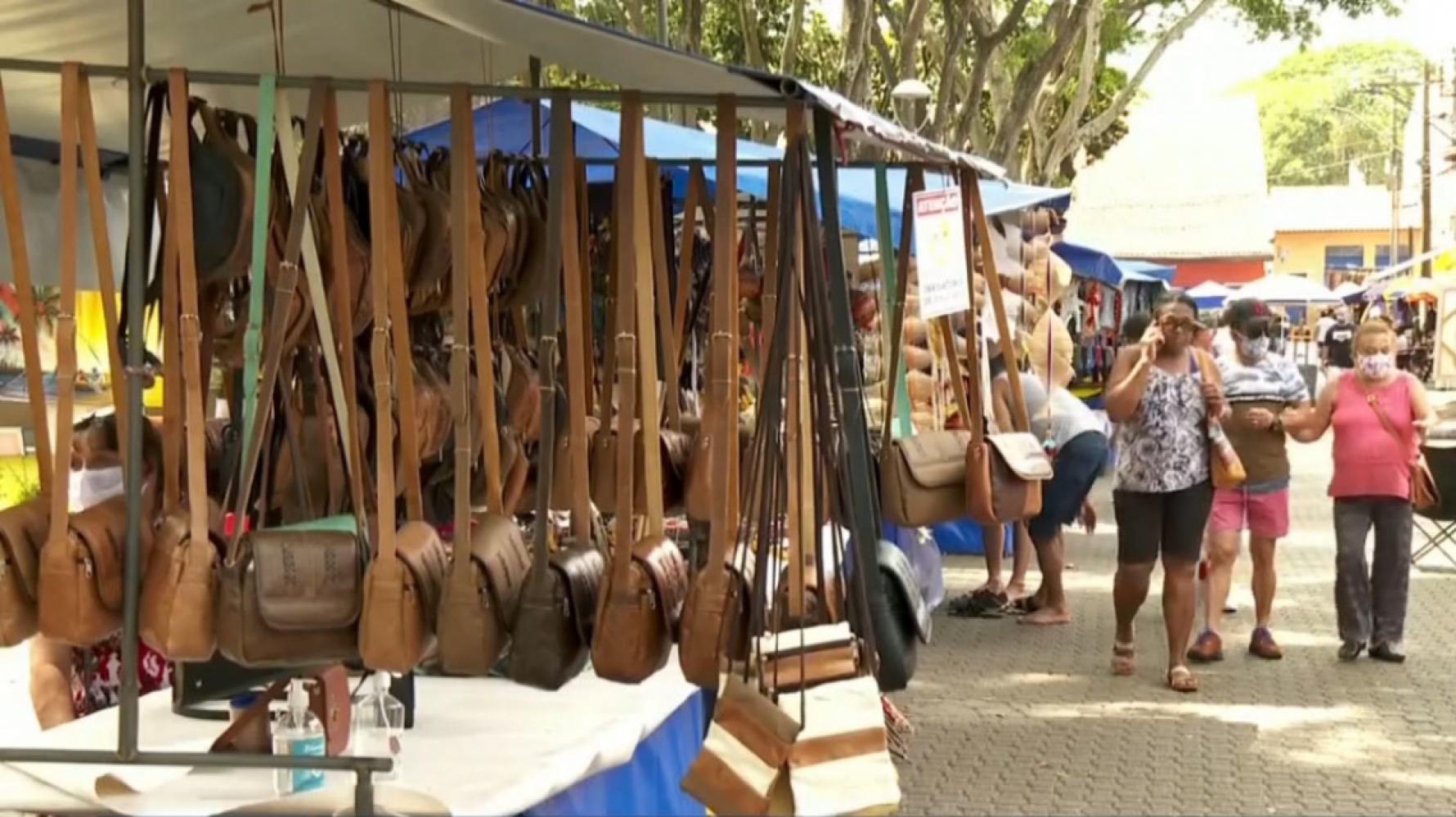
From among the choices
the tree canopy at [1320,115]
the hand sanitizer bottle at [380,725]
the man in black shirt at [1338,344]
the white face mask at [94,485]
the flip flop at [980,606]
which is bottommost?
the flip flop at [980,606]

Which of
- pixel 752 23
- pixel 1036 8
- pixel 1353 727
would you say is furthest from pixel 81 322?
pixel 1036 8

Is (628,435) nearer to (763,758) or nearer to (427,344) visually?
(763,758)

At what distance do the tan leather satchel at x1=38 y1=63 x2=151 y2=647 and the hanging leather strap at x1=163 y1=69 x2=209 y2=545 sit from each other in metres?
0.14

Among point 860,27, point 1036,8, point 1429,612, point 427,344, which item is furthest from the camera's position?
point 1036,8

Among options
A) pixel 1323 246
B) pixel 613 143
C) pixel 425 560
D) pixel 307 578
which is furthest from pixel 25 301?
pixel 1323 246

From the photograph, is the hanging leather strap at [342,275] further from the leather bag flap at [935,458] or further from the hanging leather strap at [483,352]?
the leather bag flap at [935,458]

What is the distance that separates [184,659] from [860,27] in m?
12.8

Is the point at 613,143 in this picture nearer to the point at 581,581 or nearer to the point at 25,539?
the point at 581,581

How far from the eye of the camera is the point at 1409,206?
7200 centimetres

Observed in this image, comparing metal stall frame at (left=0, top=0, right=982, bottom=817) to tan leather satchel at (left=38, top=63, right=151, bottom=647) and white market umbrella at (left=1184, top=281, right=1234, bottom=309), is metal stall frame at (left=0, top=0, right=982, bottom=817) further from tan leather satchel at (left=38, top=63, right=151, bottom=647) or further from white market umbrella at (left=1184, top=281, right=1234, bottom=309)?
white market umbrella at (left=1184, top=281, right=1234, bottom=309)

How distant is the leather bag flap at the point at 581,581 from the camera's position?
3412mm

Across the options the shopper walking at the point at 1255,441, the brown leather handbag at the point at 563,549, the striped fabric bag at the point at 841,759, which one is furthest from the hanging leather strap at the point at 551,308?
the shopper walking at the point at 1255,441

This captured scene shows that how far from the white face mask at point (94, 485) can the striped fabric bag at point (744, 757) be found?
4.68 ft

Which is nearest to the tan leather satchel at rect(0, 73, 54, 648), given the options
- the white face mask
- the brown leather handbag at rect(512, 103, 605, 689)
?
the white face mask
